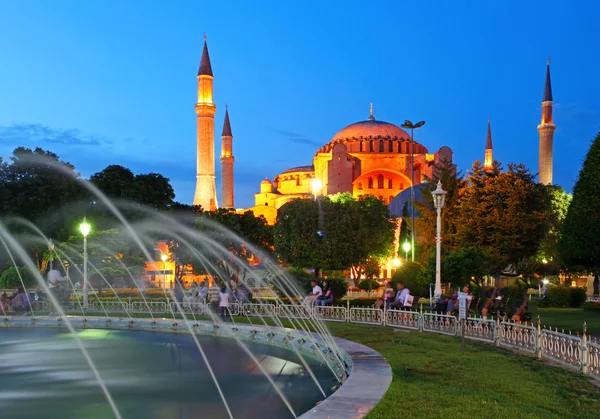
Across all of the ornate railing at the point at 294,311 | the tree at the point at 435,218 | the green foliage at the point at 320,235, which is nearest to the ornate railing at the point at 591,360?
the ornate railing at the point at 294,311

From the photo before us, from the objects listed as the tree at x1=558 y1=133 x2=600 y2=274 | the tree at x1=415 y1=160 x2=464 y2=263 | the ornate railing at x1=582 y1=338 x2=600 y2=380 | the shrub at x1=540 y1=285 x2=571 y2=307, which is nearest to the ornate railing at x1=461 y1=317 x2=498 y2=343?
the ornate railing at x1=582 y1=338 x2=600 y2=380

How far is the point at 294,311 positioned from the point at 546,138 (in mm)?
49124

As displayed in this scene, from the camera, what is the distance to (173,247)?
36844 millimetres

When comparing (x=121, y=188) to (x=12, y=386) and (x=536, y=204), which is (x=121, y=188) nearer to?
(x=536, y=204)

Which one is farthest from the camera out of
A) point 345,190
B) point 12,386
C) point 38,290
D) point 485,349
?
point 345,190

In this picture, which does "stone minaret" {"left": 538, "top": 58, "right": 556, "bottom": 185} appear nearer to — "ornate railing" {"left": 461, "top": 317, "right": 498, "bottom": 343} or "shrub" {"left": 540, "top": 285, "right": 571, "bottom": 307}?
"shrub" {"left": 540, "top": 285, "right": 571, "bottom": 307}

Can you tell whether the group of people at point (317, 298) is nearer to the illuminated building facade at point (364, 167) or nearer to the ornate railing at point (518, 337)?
the ornate railing at point (518, 337)

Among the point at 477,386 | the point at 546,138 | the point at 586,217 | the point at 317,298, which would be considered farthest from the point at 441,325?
the point at 546,138

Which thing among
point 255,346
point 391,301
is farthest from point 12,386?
point 391,301

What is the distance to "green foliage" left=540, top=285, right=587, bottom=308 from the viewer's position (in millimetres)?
23984

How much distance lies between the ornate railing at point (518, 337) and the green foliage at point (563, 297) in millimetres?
14213

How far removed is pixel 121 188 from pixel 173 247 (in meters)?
6.52

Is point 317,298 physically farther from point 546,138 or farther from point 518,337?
point 546,138

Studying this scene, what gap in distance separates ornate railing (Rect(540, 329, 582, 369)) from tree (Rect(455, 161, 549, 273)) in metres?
21.0
